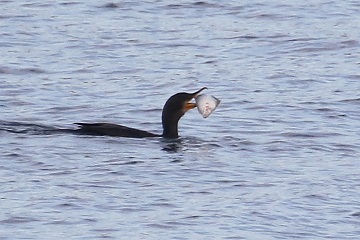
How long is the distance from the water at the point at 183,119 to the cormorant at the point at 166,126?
5.1 inches

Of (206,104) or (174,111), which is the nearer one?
(206,104)

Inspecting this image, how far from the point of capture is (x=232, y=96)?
16906mm

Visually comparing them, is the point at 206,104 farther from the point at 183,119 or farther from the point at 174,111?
the point at 183,119

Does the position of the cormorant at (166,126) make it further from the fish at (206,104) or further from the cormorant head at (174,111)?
the fish at (206,104)

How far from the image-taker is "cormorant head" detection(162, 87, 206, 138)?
14336mm

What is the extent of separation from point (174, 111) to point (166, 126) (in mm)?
169

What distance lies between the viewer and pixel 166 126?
14398mm

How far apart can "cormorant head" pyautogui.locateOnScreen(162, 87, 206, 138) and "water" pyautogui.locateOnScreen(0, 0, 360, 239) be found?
0.48 ft

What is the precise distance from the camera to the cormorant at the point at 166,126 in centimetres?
1416

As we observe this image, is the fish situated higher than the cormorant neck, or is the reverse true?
the fish

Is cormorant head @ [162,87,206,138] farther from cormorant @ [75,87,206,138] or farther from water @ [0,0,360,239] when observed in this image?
water @ [0,0,360,239]

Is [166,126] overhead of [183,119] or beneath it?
overhead

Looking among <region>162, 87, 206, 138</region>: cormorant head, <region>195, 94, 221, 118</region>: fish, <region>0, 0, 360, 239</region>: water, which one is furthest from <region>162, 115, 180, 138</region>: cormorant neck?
<region>195, 94, 221, 118</region>: fish

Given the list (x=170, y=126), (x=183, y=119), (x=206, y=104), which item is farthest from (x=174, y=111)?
(x=183, y=119)
